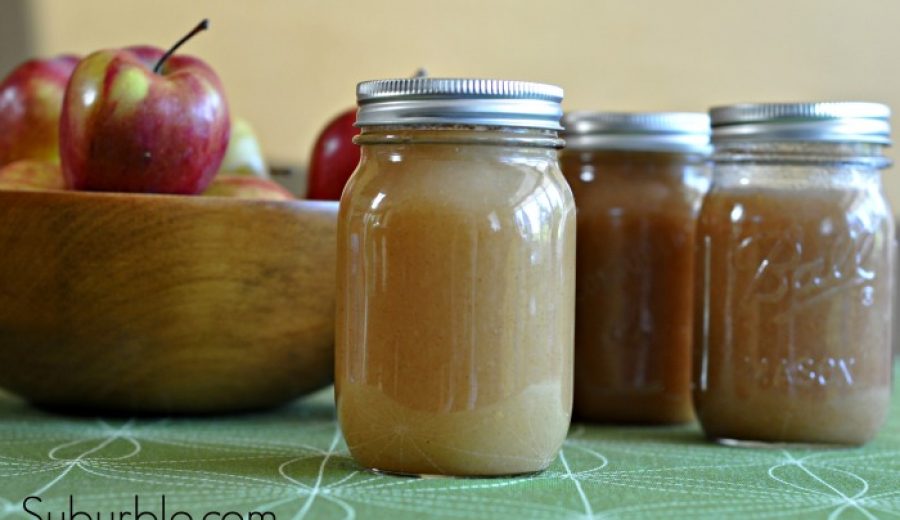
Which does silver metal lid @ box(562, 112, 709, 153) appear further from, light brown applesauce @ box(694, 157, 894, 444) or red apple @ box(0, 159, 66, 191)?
red apple @ box(0, 159, 66, 191)

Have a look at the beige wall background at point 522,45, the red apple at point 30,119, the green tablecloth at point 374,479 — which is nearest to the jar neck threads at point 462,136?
the green tablecloth at point 374,479

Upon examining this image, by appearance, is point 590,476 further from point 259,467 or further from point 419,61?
point 419,61

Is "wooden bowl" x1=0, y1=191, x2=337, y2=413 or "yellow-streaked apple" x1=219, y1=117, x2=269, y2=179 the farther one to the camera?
"yellow-streaked apple" x1=219, y1=117, x2=269, y2=179

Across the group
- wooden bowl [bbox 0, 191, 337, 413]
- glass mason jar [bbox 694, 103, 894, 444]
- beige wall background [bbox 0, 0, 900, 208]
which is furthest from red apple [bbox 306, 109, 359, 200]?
beige wall background [bbox 0, 0, 900, 208]

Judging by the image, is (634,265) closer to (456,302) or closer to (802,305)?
(802,305)

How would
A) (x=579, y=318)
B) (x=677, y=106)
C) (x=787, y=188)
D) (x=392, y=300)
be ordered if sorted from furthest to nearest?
(x=677, y=106) → (x=579, y=318) → (x=787, y=188) → (x=392, y=300)

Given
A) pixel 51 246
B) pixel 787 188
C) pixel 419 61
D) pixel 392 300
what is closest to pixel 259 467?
pixel 392 300
